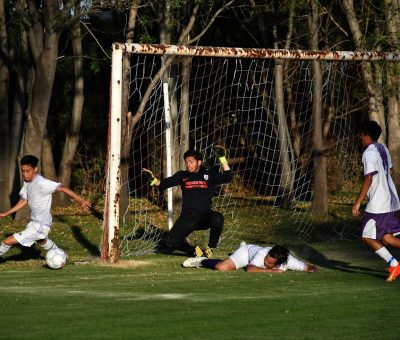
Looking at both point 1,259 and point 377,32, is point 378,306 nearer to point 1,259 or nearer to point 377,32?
point 1,259

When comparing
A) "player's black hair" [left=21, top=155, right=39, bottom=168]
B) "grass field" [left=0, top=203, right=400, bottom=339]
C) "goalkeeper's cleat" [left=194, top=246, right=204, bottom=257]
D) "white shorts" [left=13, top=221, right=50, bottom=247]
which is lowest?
"grass field" [left=0, top=203, right=400, bottom=339]

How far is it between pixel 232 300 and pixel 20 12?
34.0 ft

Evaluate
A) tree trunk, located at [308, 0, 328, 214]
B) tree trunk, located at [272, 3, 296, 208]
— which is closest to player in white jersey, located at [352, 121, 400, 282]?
tree trunk, located at [272, 3, 296, 208]

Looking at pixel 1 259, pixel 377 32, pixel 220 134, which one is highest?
pixel 377 32

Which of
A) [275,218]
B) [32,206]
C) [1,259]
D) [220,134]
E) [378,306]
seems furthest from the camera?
[220,134]

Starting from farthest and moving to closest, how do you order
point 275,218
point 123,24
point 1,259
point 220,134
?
point 123,24 → point 220,134 → point 275,218 → point 1,259

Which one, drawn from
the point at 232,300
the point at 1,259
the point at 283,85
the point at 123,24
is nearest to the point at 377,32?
the point at 283,85

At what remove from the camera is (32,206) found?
49.6 ft

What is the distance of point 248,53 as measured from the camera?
17.3 meters

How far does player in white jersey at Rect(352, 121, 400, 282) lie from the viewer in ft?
45.1

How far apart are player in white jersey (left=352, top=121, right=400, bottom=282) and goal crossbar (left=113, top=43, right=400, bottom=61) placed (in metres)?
3.59

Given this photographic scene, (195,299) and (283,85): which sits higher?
(283,85)

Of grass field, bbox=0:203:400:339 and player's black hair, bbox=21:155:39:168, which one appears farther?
Answer: player's black hair, bbox=21:155:39:168

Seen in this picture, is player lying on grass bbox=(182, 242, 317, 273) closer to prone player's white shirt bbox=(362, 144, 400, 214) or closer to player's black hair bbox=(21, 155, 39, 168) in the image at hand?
prone player's white shirt bbox=(362, 144, 400, 214)
